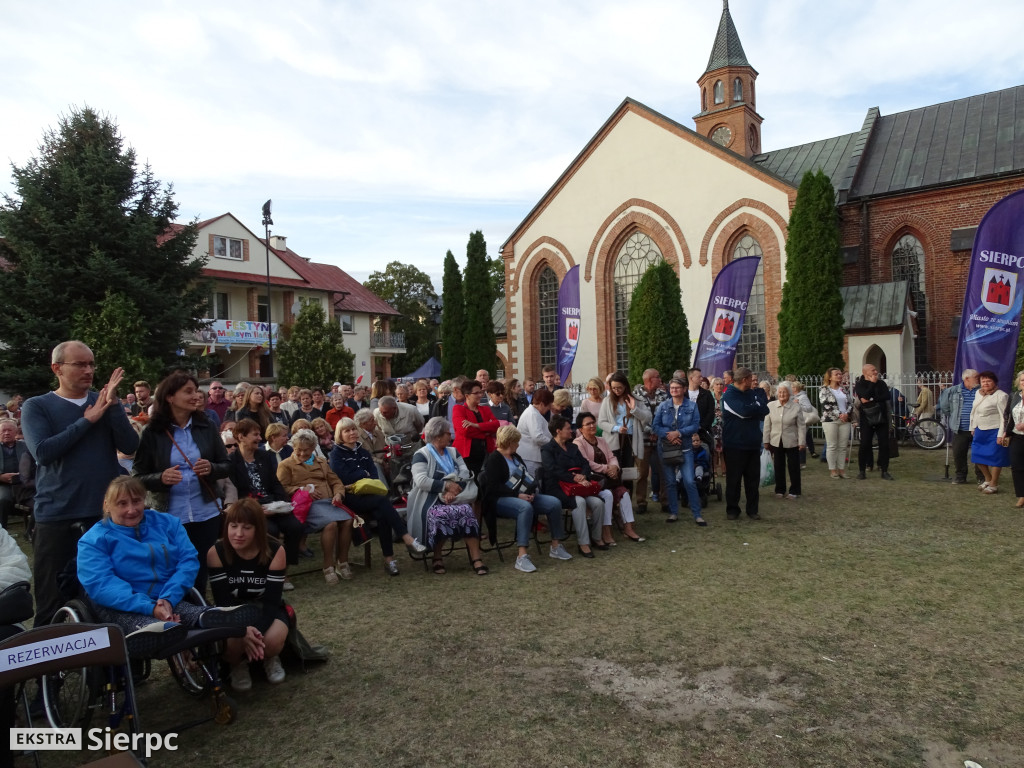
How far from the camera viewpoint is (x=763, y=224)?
23.8 m

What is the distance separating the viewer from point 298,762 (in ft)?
11.1

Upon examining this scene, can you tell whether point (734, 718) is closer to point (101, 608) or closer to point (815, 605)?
point (815, 605)

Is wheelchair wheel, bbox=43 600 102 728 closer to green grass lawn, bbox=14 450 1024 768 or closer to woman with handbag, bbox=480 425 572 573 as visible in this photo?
green grass lawn, bbox=14 450 1024 768

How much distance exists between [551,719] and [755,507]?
5904 mm

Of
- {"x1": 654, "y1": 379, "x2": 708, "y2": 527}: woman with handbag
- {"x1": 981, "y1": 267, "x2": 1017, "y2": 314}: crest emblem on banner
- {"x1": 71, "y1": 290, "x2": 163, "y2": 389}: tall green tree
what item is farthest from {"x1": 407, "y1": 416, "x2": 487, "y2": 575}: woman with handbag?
{"x1": 71, "y1": 290, "x2": 163, "y2": 389}: tall green tree

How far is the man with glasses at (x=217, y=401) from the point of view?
9.16m

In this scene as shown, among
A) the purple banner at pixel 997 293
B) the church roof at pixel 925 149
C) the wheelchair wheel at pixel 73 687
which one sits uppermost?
the church roof at pixel 925 149

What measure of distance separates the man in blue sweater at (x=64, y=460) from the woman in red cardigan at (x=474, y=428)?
4.38 m

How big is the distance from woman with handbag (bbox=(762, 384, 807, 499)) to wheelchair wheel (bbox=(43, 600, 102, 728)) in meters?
8.85

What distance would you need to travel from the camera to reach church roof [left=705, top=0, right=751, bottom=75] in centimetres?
3553

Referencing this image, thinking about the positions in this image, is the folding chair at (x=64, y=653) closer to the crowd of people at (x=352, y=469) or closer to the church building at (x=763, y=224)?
the crowd of people at (x=352, y=469)

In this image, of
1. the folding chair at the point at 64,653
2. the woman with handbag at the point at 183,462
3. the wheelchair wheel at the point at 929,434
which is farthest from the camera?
the wheelchair wheel at the point at 929,434

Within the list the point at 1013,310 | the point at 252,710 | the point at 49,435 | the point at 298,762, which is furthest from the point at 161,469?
the point at 1013,310

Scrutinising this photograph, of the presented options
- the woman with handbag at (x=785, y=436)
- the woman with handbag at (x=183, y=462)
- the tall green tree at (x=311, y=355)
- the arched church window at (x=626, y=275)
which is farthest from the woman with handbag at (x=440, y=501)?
the tall green tree at (x=311, y=355)
